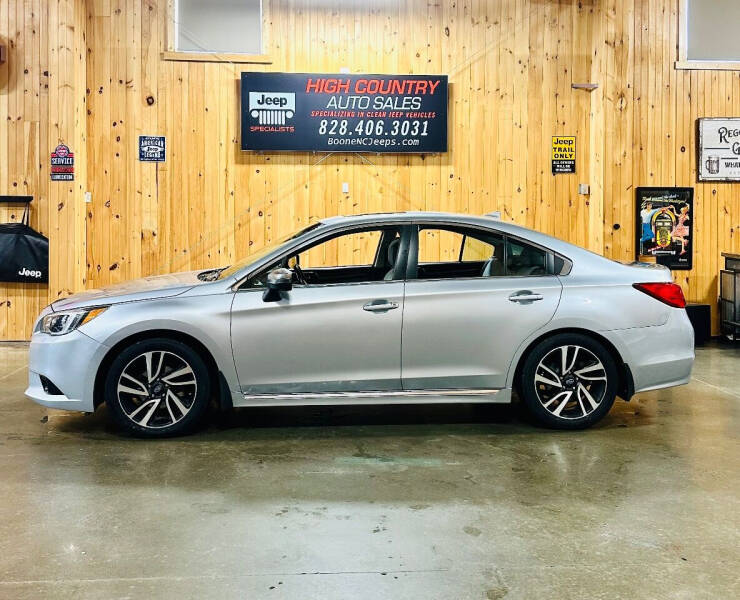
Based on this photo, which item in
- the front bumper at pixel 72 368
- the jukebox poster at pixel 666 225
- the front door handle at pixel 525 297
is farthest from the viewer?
the jukebox poster at pixel 666 225

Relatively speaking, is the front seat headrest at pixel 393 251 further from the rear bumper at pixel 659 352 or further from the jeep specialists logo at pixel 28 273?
the jeep specialists logo at pixel 28 273

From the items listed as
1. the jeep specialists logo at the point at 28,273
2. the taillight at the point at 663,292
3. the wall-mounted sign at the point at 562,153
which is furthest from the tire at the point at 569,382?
the jeep specialists logo at the point at 28,273

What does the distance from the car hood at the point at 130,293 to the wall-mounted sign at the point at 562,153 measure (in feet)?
19.6

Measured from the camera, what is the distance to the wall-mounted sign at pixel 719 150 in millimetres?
10648

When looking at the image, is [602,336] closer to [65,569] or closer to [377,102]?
[65,569]

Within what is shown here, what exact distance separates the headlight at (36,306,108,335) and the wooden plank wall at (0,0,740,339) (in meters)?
4.44

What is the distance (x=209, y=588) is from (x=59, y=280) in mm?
7313

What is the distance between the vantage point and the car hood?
5480 millimetres

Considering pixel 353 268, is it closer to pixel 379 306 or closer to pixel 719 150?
pixel 379 306

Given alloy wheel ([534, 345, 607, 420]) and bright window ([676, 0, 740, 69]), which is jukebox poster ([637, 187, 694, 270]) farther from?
alloy wheel ([534, 345, 607, 420])

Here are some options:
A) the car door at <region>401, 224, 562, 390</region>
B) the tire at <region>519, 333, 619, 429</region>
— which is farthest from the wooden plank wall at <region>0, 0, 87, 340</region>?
the tire at <region>519, 333, 619, 429</region>

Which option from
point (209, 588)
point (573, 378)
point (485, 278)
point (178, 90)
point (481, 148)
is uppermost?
point (178, 90)

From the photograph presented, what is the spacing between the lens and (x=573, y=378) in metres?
5.71

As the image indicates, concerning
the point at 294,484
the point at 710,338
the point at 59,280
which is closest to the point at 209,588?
the point at 294,484
